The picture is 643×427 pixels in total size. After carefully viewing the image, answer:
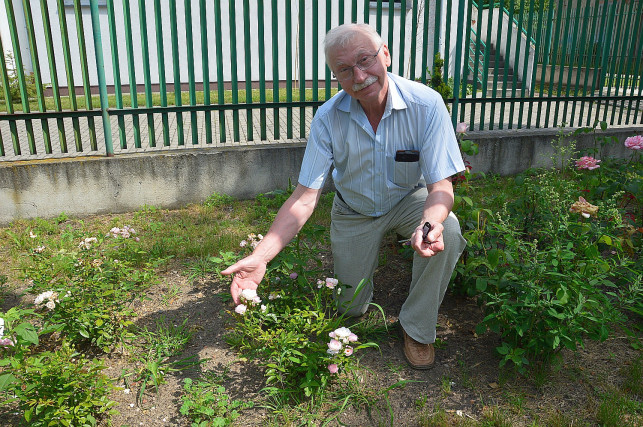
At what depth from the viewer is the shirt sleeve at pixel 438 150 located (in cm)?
254

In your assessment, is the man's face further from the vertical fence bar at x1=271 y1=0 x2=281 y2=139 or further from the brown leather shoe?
the vertical fence bar at x1=271 y1=0 x2=281 y2=139

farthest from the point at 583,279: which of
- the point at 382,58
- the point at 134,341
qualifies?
the point at 134,341

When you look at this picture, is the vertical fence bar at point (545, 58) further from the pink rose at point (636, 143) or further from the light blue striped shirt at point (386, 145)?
the light blue striped shirt at point (386, 145)

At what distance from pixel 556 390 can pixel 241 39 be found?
1042 centimetres

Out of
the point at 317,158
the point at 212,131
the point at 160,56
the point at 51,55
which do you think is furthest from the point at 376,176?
the point at 212,131

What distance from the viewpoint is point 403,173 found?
2.73 meters

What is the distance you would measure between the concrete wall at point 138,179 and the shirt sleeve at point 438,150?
243cm

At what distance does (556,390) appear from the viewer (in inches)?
95.3

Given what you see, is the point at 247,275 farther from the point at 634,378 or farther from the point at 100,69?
the point at 100,69

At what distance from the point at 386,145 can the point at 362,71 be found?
0.40 meters

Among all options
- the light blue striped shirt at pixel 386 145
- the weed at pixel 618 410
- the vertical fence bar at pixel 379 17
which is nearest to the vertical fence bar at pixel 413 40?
the vertical fence bar at pixel 379 17

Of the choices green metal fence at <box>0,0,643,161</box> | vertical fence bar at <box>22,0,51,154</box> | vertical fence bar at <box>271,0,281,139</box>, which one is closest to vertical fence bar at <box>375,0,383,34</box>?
green metal fence at <box>0,0,643,161</box>

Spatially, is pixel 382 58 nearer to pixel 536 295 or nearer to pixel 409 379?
pixel 536 295

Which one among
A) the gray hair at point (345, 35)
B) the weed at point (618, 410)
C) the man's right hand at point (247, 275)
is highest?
the gray hair at point (345, 35)
